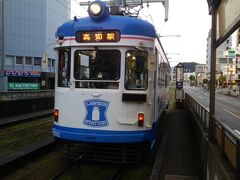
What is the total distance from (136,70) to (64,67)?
1.67m

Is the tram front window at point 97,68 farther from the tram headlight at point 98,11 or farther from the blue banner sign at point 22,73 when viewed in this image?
the blue banner sign at point 22,73

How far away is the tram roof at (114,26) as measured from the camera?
7.84 metres

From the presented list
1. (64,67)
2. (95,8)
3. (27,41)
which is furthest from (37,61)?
(95,8)

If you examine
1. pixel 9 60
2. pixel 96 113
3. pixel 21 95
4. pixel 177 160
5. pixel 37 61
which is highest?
pixel 37 61

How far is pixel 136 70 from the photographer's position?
793cm

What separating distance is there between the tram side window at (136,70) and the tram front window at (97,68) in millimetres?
217

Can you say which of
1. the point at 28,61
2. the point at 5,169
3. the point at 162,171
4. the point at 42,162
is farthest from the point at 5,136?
the point at 28,61

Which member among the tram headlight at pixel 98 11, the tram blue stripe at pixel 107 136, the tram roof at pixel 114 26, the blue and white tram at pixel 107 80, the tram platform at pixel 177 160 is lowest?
the tram platform at pixel 177 160

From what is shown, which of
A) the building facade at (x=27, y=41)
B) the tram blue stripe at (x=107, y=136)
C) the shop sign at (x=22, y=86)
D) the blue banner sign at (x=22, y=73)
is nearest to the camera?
the tram blue stripe at (x=107, y=136)

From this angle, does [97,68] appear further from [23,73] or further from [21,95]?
[23,73]

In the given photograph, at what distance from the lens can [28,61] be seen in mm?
58688

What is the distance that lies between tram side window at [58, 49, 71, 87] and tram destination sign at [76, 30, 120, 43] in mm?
482

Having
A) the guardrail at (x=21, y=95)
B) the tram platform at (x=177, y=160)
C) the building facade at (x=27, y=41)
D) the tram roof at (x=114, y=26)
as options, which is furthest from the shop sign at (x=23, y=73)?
the tram roof at (x=114, y=26)

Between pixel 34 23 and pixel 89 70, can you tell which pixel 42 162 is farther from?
pixel 34 23
